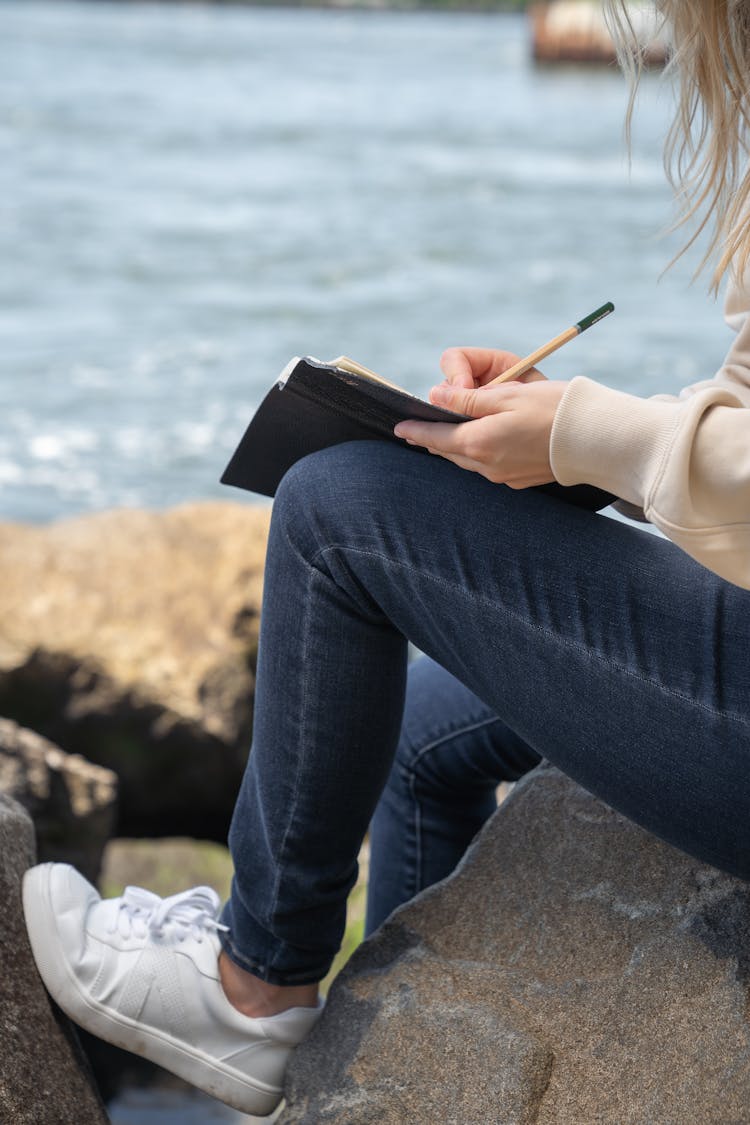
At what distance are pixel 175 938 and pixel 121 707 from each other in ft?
4.67

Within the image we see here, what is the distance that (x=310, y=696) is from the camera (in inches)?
46.3

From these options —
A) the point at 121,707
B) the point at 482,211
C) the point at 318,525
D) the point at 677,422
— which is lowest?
the point at 482,211

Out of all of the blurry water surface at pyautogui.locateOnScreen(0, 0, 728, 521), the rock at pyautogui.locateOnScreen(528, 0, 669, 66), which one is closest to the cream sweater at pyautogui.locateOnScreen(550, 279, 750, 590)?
the blurry water surface at pyautogui.locateOnScreen(0, 0, 728, 521)

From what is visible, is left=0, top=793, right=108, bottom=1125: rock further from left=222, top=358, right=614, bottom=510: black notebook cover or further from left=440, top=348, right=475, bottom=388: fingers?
left=440, top=348, right=475, bottom=388: fingers

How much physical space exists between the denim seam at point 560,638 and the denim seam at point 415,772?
324mm

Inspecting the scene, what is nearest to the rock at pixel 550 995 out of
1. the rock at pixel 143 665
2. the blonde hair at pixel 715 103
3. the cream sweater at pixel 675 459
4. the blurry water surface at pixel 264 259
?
the cream sweater at pixel 675 459

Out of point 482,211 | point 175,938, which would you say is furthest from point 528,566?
point 482,211

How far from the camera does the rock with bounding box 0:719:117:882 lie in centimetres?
215

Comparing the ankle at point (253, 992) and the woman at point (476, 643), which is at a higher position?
the woman at point (476, 643)

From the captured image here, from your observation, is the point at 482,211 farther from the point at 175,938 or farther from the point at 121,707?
the point at 175,938

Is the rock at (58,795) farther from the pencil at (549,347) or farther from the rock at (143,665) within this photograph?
the pencil at (549,347)

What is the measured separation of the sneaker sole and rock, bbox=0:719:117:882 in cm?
85

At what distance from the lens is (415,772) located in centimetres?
146

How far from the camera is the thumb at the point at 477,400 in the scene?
3.59ft
